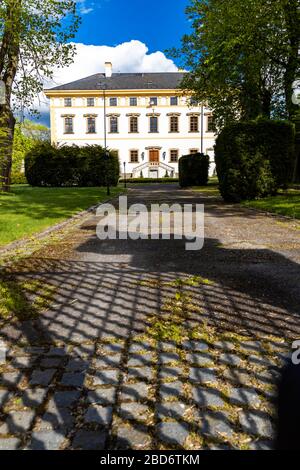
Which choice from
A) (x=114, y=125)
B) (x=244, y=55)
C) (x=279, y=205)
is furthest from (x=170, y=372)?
(x=114, y=125)

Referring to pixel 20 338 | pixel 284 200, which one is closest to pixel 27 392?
pixel 20 338

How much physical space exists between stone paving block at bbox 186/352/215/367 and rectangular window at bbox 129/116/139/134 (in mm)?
58665

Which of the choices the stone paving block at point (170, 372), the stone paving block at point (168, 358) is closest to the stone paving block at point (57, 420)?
the stone paving block at point (170, 372)

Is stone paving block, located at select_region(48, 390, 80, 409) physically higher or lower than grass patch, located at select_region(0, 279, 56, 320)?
lower

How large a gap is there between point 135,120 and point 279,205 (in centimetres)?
4903

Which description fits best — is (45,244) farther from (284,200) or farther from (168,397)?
(284,200)

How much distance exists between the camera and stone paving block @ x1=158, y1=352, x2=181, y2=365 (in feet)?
9.37

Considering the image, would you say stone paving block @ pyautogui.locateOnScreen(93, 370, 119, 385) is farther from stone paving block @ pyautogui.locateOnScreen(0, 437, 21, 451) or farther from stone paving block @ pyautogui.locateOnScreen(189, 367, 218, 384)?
stone paving block @ pyautogui.locateOnScreen(0, 437, 21, 451)

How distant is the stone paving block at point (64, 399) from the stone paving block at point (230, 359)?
1140mm

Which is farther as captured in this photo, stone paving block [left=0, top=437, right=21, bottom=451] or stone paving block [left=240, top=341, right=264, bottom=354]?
stone paving block [left=240, top=341, right=264, bottom=354]

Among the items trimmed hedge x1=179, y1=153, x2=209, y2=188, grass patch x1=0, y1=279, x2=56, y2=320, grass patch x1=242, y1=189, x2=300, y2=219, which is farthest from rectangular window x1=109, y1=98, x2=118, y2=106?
grass patch x1=0, y1=279, x2=56, y2=320

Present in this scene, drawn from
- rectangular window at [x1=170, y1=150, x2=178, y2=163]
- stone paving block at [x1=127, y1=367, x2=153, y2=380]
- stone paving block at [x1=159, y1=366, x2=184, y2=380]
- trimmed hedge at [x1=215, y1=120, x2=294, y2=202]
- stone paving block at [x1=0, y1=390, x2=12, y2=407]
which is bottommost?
stone paving block at [x1=0, y1=390, x2=12, y2=407]

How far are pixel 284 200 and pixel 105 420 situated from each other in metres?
14.2

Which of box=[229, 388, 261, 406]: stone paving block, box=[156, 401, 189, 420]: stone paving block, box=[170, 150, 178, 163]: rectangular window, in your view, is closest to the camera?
box=[156, 401, 189, 420]: stone paving block
